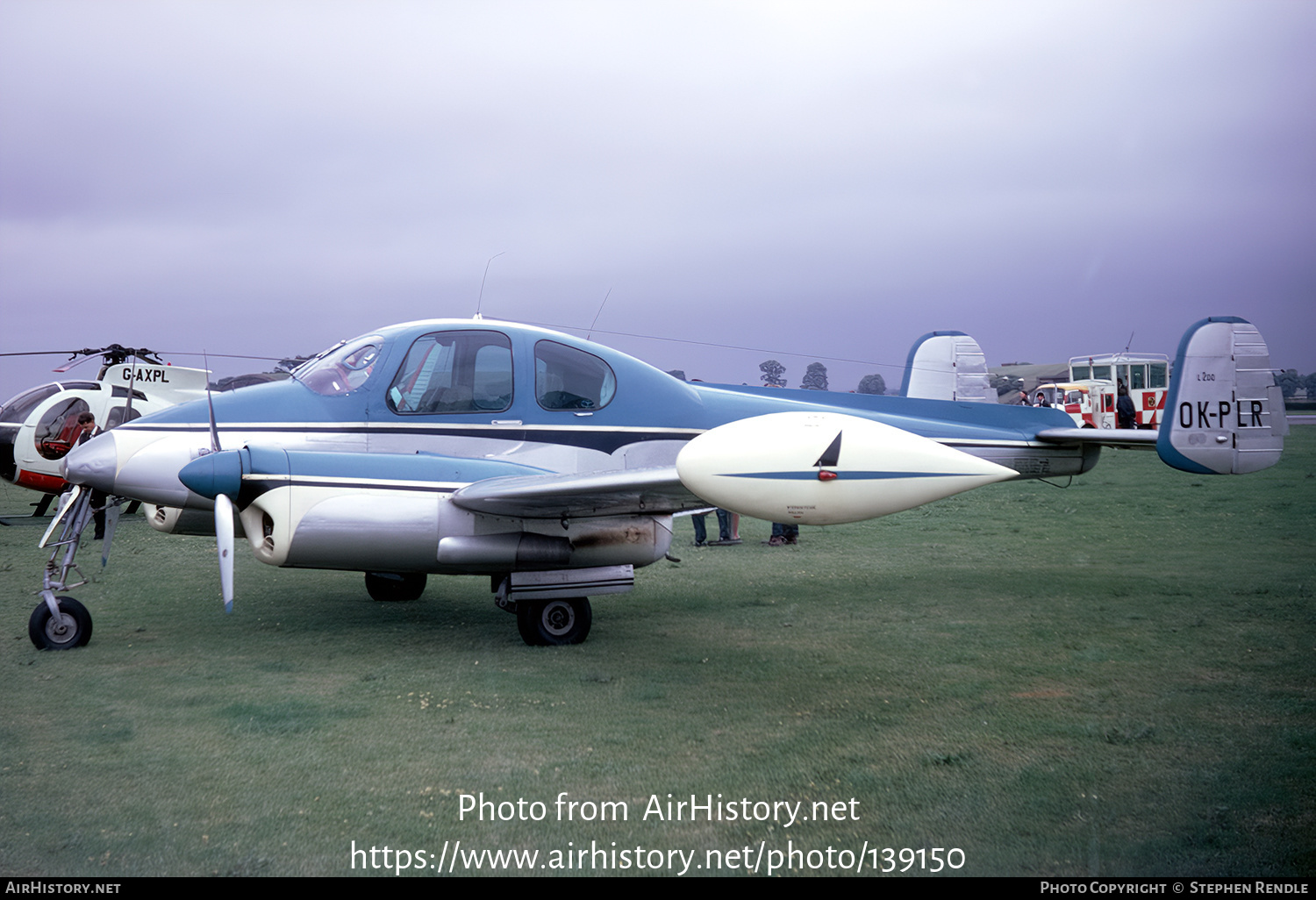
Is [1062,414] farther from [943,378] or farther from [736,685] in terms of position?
[736,685]

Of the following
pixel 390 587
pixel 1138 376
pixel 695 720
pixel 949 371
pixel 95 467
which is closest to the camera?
pixel 695 720

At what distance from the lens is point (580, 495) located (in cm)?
593

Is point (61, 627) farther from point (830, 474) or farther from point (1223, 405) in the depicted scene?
point (1223, 405)

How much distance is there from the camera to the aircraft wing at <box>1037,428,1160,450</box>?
8.02 m

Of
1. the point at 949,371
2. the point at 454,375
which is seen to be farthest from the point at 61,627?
the point at 949,371

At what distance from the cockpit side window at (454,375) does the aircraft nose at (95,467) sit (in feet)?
6.53

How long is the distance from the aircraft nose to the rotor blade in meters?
0.96

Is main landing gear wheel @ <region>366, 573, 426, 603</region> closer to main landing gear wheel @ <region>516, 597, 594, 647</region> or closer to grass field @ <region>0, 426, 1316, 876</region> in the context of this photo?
grass field @ <region>0, 426, 1316, 876</region>

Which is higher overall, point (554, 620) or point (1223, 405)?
point (1223, 405)

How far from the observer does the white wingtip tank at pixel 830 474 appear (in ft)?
15.4

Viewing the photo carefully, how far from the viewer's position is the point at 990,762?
14.1ft

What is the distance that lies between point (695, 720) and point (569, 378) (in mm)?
3327

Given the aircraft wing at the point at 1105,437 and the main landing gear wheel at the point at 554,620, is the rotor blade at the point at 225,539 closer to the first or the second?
the main landing gear wheel at the point at 554,620
